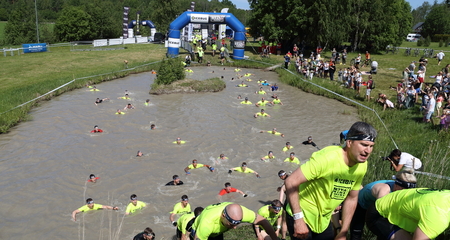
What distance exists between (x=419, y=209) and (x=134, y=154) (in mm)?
11398

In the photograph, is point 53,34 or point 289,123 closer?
point 289,123

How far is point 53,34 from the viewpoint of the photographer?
66750mm

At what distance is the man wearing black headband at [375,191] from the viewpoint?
13.1 ft

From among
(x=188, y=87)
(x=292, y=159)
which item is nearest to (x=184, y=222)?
(x=292, y=159)

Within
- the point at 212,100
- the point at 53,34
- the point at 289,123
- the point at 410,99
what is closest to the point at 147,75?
the point at 212,100

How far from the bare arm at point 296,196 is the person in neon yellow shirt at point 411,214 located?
0.95 meters

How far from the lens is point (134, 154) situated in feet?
43.5

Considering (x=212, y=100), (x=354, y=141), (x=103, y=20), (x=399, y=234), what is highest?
(x=103, y=20)

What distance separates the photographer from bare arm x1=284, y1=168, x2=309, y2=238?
10.6 ft

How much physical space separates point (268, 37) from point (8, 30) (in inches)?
2101

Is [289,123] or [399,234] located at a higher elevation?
[399,234]

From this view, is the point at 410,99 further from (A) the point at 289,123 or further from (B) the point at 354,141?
(B) the point at 354,141

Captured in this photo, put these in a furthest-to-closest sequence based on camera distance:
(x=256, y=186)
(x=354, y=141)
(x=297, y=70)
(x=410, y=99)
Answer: (x=297, y=70) < (x=410, y=99) < (x=256, y=186) < (x=354, y=141)

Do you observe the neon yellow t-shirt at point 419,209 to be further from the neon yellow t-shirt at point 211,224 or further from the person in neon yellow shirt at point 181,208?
the person in neon yellow shirt at point 181,208
